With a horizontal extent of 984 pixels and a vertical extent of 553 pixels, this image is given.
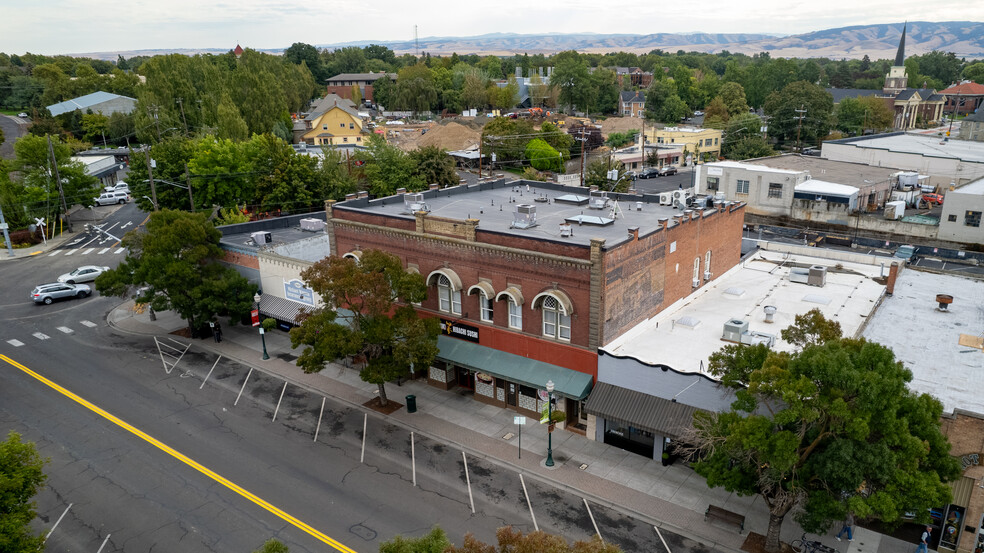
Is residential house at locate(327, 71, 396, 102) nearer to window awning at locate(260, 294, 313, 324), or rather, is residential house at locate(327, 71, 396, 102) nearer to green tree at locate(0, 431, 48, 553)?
Answer: window awning at locate(260, 294, 313, 324)

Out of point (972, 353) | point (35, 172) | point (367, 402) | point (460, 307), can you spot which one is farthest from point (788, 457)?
point (35, 172)

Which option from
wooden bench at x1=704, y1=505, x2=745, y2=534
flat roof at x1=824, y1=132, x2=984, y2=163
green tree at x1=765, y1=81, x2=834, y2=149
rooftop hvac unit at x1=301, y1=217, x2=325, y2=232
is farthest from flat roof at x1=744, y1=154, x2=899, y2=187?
wooden bench at x1=704, y1=505, x2=745, y2=534

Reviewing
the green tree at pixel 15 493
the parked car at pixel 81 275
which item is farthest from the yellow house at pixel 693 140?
the green tree at pixel 15 493

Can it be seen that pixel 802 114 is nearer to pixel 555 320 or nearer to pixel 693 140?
pixel 693 140

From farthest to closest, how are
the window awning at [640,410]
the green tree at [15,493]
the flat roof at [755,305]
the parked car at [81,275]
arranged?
the parked car at [81,275], the flat roof at [755,305], the window awning at [640,410], the green tree at [15,493]

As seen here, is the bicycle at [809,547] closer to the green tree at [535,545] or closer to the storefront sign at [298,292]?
the green tree at [535,545]

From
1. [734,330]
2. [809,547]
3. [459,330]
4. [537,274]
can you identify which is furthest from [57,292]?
[809,547]
